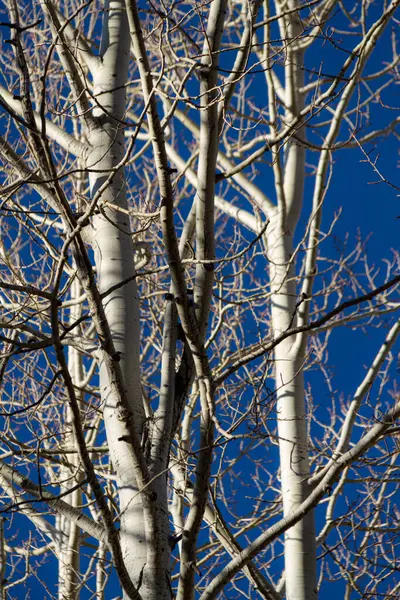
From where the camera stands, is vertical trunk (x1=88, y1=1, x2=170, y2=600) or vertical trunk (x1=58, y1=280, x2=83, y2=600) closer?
vertical trunk (x1=88, y1=1, x2=170, y2=600)

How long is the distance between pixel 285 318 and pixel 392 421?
6.90 ft

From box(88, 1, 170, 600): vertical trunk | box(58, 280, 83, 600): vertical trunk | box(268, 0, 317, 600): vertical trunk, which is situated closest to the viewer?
box(88, 1, 170, 600): vertical trunk

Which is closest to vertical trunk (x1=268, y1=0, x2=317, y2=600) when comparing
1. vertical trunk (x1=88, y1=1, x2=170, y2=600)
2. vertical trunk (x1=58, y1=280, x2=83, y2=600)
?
vertical trunk (x1=88, y1=1, x2=170, y2=600)

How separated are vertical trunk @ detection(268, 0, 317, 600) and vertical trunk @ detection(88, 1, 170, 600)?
2.27 ft

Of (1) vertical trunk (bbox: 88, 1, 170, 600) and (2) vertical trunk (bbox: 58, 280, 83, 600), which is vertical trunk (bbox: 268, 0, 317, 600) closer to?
(1) vertical trunk (bbox: 88, 1, 170, 600)

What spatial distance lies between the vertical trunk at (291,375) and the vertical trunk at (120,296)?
69 cm

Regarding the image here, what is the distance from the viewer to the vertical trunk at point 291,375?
418 cm

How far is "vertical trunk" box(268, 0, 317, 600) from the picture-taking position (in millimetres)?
4180

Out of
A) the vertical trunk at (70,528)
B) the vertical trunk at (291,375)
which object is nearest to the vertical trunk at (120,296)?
the vertical trunk at (291,375)

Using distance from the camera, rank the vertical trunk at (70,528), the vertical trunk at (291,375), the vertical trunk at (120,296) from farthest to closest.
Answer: the vertical trunk at (70,528) < the vertical trunk at (291,375) < the vertical trunk at (120,296)

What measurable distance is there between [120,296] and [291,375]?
1629 mm

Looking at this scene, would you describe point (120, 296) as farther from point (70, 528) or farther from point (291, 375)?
point (70, 528)

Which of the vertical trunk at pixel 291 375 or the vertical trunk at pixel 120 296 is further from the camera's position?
the vertical trunk at pixel 291 375

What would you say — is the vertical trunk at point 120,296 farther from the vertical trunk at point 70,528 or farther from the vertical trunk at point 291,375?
the vertical trunk at point 70,528
